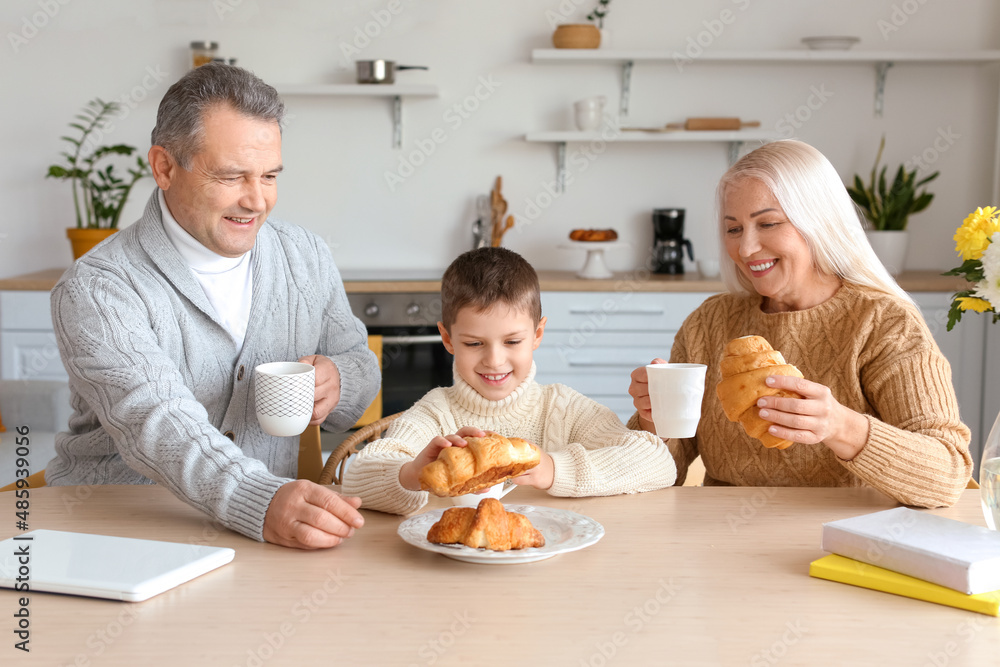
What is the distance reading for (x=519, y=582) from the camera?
1.13m

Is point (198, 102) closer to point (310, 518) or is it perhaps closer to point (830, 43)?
point (310, 518)

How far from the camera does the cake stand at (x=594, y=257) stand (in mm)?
4047

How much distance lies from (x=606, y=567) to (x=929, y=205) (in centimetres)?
376

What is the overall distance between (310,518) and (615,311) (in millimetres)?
2721

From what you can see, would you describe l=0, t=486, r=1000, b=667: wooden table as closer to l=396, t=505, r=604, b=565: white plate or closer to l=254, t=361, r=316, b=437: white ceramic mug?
l=396, t=505, r=604, b=565: white plate

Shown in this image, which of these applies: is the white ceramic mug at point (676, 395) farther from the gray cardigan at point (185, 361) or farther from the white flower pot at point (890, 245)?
the white flower pot at point (890, 245)

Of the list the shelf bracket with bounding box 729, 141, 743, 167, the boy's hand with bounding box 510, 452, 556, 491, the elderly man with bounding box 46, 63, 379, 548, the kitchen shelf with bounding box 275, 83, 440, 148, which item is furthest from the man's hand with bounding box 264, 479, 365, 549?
the shelf bracket with bounding box 729, 141, 743, 167

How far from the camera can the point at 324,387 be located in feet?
5.65

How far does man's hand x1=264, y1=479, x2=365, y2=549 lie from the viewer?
4.07 feet

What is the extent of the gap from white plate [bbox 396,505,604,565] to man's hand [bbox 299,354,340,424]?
0.43m

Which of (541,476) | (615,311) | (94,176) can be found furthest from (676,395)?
(94,176)

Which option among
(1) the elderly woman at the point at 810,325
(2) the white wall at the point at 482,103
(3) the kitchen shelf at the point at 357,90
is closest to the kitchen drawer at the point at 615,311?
(2) the white wall at the point at 482,103

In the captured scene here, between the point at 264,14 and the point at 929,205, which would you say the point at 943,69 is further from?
the point at 264,14

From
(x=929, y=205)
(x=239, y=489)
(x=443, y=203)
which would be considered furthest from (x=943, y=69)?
(x=239, y=489)
